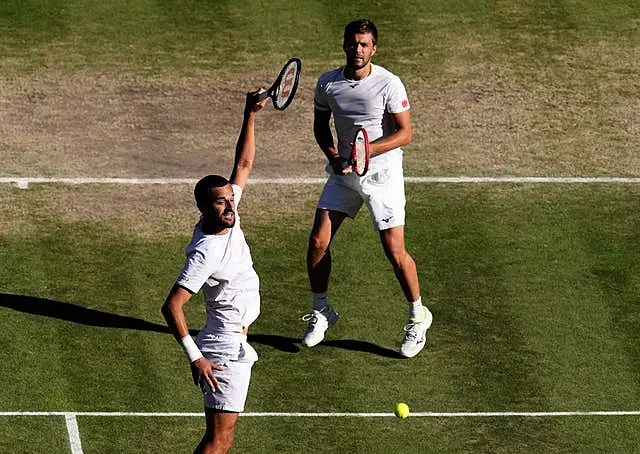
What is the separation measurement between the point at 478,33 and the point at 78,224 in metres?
7.85

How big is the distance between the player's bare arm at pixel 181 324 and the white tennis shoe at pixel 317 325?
11.9ft

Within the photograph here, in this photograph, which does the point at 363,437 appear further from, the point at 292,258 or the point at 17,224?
the point at 17,224


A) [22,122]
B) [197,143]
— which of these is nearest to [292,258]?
[197,143]

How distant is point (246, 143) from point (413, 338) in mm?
3174

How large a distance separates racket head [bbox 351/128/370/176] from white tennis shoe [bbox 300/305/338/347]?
5.51 ft

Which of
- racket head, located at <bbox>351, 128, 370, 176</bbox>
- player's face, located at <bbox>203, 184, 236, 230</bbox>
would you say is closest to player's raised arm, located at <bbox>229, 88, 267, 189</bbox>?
player's face, located at <bbox>203, 184, 236, 230</bbox>

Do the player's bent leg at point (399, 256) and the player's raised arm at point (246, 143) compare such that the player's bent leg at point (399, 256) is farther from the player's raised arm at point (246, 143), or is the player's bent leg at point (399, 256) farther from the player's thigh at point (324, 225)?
the player's raised arm at point (246, 143)

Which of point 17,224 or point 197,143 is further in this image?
point 197,143

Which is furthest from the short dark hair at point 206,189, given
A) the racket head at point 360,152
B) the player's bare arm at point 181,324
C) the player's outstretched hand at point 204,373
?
the racket head at point 360,152

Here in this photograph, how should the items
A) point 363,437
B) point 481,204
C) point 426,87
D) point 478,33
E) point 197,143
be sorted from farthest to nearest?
point 478,33, point 426,87, point 197,143, point 481,204, point 363,437

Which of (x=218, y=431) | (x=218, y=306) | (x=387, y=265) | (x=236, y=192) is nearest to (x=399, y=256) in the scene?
(x=387, y=265)

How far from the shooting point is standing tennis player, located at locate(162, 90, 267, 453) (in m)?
12.4

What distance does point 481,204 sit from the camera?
63.6 feet

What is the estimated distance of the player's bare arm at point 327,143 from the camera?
15.2m
